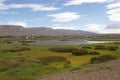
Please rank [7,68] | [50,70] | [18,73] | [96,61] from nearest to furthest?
[18,73], [50,70], [7,68], [96,61]

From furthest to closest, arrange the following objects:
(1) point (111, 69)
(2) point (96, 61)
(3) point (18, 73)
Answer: (2) point (96, 61) < (3) point (18, 73) < (1) point (111, 69)

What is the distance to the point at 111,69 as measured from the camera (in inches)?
1110

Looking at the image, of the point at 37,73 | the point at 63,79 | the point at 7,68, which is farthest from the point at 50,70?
the point at 63,79

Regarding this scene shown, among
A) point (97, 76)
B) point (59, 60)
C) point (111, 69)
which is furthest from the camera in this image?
point (59, 60)

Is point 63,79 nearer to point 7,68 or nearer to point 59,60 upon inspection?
point 7,68

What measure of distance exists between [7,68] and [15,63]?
2102 millimetres

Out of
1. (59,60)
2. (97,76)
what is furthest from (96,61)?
(97,76)

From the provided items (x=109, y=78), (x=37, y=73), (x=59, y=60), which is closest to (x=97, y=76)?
(x=109, y=78)

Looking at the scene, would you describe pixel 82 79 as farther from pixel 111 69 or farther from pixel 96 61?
pixel 96 61

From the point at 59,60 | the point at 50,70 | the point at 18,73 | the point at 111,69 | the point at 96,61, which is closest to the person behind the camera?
the point at 111,69

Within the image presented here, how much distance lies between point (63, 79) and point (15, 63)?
1496cm

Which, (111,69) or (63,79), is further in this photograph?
(111,69)

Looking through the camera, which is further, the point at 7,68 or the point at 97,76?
the point at 7,68

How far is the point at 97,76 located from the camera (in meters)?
24.4
